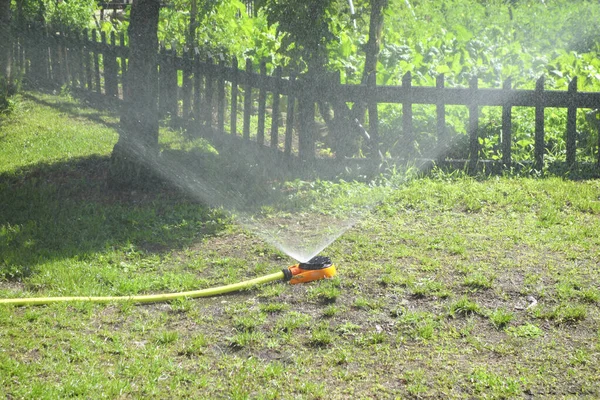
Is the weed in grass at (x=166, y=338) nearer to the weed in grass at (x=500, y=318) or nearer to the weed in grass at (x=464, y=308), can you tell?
the weed in grass at (x=464, y=308)

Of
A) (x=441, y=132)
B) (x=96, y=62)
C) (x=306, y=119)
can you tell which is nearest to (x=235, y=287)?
(x=306, y=119)

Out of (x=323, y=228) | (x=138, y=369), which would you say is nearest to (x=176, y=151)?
(x=323, y=228)

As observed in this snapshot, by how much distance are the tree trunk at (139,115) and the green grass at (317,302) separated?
1.05ft

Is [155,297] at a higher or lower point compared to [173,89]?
lower

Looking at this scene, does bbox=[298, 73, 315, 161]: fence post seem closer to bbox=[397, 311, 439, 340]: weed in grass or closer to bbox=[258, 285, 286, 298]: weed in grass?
bbox=[258, 285, 286, 298]: weed in grass

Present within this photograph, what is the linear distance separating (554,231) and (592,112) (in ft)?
9.70

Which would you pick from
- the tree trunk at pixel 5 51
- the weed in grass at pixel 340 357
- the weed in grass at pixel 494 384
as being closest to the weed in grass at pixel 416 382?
the weed in grass at pixel 494 384

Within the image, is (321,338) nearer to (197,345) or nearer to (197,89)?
(197,345)

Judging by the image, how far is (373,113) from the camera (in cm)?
912

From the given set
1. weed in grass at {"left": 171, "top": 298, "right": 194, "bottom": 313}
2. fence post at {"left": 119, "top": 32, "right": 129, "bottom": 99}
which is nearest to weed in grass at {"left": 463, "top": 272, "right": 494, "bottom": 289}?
weed in grass at {"left": 171, "top": 298, "right": 194, "bottom": 313}

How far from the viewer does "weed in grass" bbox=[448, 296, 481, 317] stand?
17.0ft

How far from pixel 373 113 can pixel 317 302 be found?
13.7 ft

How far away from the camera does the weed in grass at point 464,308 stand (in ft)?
17.0

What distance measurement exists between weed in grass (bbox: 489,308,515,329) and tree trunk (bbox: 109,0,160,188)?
179 inches
